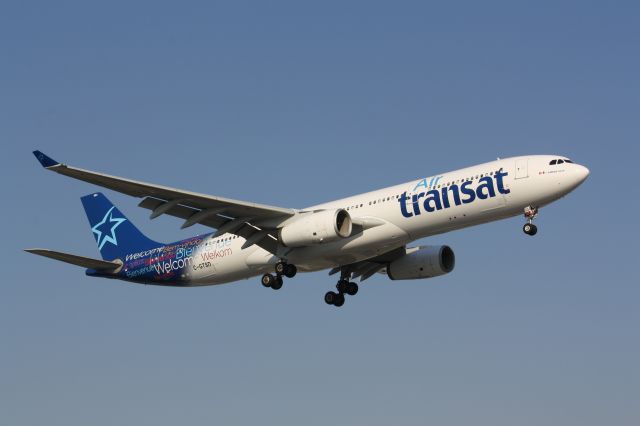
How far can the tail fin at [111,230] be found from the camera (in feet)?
172

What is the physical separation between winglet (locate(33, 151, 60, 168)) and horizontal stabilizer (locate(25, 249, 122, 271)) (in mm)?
6028

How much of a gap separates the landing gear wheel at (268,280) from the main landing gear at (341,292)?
4.70 metres

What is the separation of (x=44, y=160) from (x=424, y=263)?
18.1 metres

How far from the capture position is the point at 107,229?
54.7 meters

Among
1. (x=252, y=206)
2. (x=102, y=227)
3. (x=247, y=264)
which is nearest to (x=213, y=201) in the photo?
(x=252, y=206)

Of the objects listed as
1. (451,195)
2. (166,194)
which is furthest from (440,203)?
(166,194)

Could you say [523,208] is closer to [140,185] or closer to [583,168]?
[583,168]

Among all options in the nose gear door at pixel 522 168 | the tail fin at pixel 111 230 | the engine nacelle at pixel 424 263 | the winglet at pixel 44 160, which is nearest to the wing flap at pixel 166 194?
the winglet at pixel 44 160

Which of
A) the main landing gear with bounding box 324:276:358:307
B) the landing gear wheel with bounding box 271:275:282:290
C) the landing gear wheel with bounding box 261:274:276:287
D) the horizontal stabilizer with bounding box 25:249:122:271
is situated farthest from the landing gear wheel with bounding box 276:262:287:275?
the horizontal stabilizer with bounding box 25:249:122:271

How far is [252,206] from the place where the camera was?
44.1 m

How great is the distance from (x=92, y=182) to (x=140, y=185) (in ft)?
6.07

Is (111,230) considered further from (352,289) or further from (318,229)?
(318,229)

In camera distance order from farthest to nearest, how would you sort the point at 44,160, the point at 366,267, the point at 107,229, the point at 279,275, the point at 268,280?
1. the point at 107,229
2. the point at 366,267
3. the point at 268,280
4. the point at 279,275
5. the point at 44,160

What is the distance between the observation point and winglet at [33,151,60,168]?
39250mm
